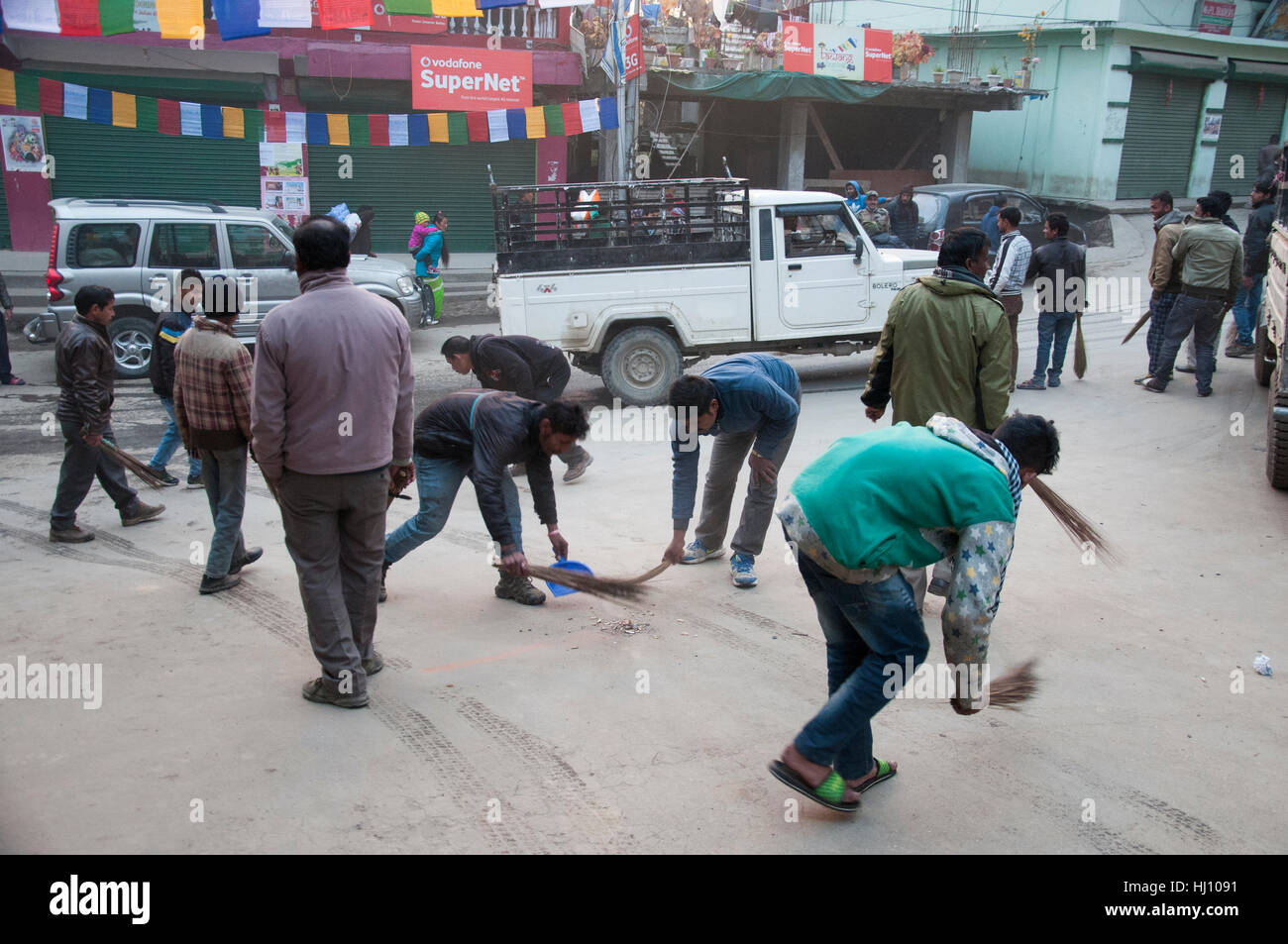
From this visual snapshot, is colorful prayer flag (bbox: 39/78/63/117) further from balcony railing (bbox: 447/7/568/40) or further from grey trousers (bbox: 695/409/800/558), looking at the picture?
grey trousers (bbox: 695/409/800/558)

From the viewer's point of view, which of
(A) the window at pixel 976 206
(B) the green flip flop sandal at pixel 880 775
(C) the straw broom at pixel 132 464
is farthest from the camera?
(A) the window at pixel 976 206

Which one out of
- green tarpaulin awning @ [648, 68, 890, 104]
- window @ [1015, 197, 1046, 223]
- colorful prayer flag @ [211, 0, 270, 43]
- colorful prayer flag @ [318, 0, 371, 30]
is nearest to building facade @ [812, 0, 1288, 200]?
green tarpaulin awning @ [648, 68, 890, 104]

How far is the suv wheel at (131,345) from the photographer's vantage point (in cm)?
1045

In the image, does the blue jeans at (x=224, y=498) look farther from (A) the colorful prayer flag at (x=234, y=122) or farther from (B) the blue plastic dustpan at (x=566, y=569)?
(A) the colorful prayer flag at (x=234, y=122)

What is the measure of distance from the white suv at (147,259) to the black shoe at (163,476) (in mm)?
3752

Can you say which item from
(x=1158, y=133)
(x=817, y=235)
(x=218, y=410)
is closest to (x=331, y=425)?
(x=218, y=410)

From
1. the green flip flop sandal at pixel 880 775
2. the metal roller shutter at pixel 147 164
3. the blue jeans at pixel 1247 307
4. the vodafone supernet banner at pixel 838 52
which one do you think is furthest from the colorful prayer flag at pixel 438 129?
the green flip flop sandal at pixel 880 775

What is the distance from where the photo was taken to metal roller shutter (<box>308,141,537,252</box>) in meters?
17.7

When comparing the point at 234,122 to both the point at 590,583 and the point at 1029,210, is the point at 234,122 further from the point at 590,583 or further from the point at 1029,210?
the point at 590,583

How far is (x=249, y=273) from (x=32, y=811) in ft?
29.3

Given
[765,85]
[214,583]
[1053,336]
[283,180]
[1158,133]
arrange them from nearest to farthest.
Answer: [214,583]
[1053,336]
[765,85]
[283,180]
[1158,133]

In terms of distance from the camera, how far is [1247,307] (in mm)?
10148

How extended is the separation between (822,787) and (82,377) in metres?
4.96

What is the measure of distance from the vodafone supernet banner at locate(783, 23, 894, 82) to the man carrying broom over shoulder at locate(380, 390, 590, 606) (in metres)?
14.8
